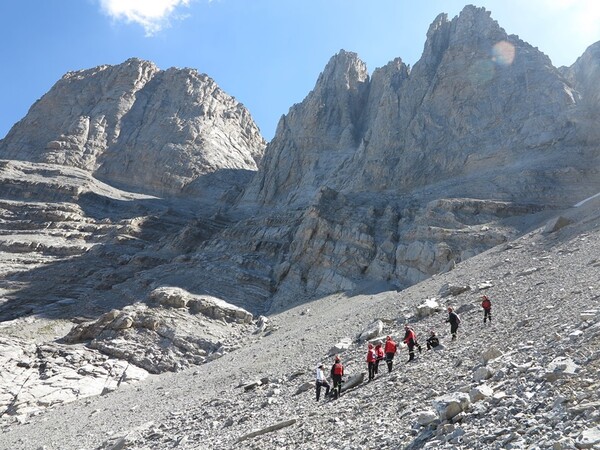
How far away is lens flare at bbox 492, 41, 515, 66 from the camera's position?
233 ft

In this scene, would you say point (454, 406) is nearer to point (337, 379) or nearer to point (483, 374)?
point (483, 374)

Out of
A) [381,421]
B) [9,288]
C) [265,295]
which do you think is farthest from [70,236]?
[381,421]

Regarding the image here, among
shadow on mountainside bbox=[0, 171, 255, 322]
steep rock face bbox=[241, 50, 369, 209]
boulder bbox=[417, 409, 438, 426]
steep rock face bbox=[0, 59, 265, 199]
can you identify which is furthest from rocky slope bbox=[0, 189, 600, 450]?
steep rock face bbox=[0, 59, 265, 199]

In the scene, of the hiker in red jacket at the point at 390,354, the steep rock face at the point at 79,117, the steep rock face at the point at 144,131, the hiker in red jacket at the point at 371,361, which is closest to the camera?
the hiker in red jacket at the point at 371,361

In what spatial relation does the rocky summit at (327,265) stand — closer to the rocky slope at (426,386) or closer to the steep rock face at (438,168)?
the rocky slope at (426,386)

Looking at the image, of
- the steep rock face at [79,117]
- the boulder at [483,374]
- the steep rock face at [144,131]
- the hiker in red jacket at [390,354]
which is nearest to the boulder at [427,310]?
the hiker in red jacket at [390,354]

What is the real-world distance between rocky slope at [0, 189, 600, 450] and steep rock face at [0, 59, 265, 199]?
73.7m

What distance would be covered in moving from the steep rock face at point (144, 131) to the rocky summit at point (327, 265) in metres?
0.71

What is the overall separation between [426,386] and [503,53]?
70491mm

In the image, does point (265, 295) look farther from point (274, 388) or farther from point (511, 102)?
point (511, 102)

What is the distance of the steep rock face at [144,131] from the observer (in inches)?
4218

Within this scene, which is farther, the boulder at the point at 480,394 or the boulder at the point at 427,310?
the boulder at the point at 427,310

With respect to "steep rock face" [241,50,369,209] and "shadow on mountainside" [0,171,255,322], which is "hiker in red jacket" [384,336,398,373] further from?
"steep rock face" [241,50,369,209]

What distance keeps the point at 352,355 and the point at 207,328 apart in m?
23.0
